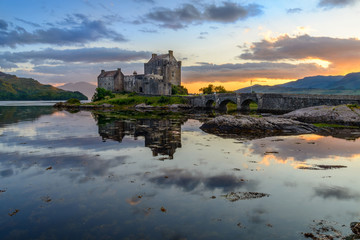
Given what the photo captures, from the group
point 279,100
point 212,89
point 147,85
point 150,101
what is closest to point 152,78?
point 147,85

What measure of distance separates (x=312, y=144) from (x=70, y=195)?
58.5 ft

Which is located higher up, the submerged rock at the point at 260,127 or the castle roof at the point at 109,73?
the castle roof at the point at 109,73

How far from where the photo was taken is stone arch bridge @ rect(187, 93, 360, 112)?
40.2 meters

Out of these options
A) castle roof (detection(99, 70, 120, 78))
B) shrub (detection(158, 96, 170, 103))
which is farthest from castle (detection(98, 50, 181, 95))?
shrub (detection(158, 96, 170, 103))

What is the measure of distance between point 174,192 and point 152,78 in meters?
77.2

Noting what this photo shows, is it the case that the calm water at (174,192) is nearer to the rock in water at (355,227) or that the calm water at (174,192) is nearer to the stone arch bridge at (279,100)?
the rock in water at (355,227)

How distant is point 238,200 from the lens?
9.16 m

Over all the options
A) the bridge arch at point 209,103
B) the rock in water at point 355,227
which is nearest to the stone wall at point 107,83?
the bridge arch at point 209,103

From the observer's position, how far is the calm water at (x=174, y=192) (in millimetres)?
7250

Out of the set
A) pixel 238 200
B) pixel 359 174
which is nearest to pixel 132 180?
pixel 238 200

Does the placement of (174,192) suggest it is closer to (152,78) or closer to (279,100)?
(279,100)

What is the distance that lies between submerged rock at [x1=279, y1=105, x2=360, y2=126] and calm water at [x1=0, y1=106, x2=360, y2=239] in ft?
50.8

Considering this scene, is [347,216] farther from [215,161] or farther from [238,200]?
[215,161]

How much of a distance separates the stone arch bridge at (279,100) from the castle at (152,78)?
1781cm
